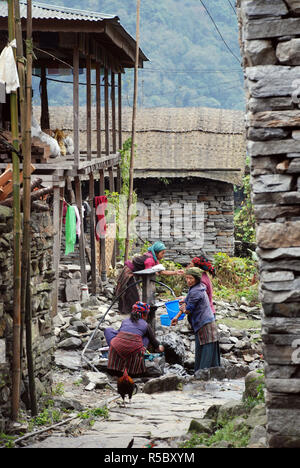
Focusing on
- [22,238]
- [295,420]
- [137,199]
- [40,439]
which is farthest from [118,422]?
Result: [137,199]

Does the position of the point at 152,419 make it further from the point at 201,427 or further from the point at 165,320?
the point at 165,320

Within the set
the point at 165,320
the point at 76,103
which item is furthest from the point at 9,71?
the point at 165,320

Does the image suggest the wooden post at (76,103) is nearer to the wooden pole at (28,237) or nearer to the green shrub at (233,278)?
the green shrub at (233,278)

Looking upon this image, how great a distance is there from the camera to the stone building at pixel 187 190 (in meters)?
17.5

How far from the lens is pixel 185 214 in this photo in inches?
700

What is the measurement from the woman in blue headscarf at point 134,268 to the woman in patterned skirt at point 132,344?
1715mm

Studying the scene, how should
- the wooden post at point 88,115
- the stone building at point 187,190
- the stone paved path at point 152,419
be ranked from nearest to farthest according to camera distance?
1. the stone paved path at point 152,419
2. the wooden post at point 88,115
3. the stone building at point 187,190

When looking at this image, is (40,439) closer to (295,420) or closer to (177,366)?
(295,420)

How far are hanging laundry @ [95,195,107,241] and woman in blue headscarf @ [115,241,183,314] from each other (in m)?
2.76

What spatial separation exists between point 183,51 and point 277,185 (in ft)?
205

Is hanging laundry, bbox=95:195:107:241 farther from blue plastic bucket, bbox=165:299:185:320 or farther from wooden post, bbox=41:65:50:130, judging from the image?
blue plastic bucket, bbox=165:299:185:320

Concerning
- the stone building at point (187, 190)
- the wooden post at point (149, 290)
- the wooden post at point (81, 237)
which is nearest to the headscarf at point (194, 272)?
the wooden post at point (149, 290)

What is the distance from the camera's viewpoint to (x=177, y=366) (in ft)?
30.4
